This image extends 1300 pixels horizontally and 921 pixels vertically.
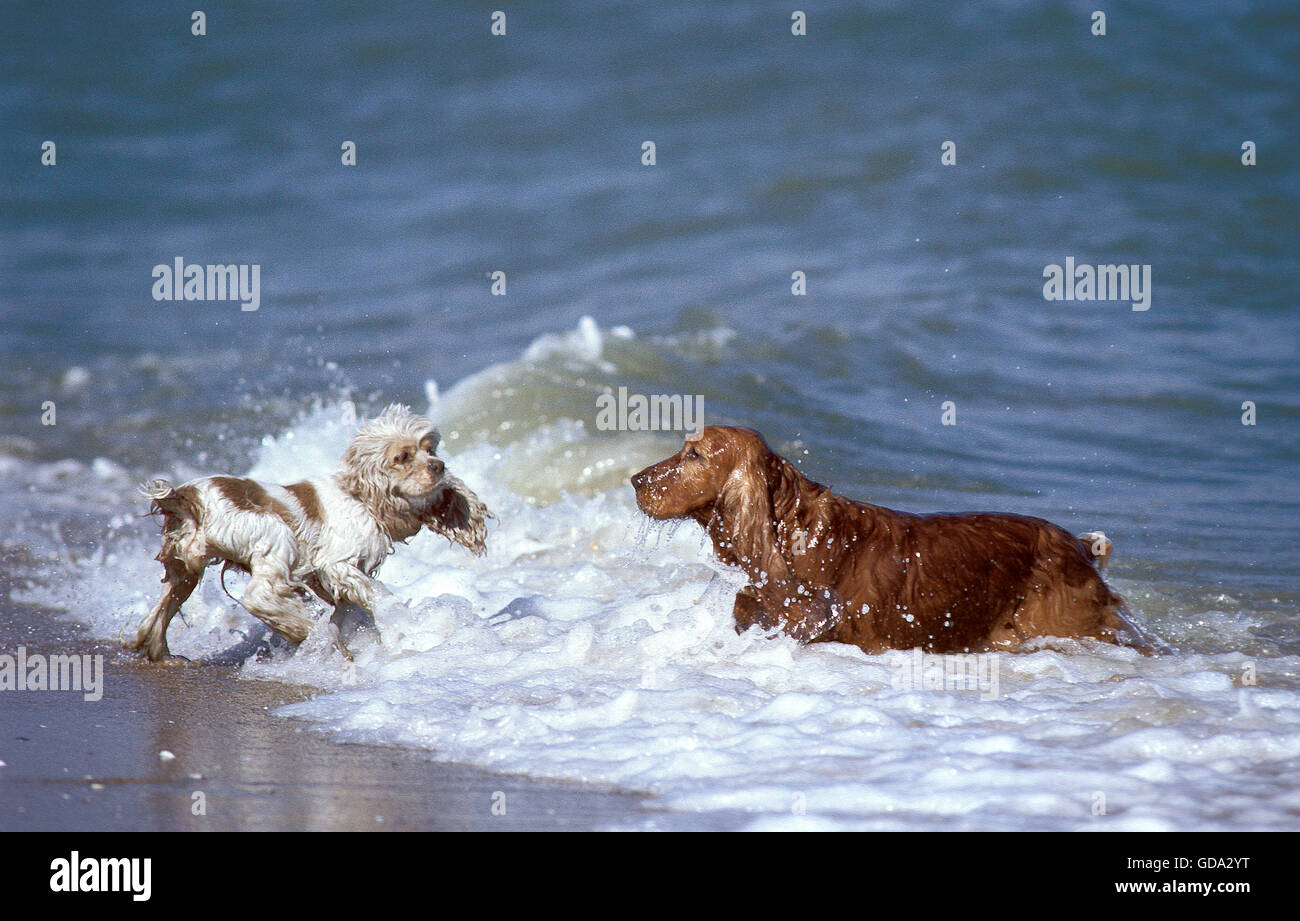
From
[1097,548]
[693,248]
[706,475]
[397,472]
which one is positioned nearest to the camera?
[706,475]

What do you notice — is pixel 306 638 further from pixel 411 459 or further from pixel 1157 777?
pixel 1157 777

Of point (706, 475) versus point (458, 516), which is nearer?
point (706, 475)

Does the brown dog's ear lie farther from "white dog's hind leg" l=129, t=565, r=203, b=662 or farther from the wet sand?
"white dog's hind leg" l=129, t=565, r=203, b=662

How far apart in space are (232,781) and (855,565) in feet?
8.36

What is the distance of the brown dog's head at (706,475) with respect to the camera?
5.48m

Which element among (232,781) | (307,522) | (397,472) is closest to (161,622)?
(307,522)

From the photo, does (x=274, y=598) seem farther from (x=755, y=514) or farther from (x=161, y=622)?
(x=755, y=514)

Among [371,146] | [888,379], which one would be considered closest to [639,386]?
[888,379]

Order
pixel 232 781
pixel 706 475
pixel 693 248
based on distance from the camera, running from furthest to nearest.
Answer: pixel 693 248, pixel 706 475, pixel 232 781

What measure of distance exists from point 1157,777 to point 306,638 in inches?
133

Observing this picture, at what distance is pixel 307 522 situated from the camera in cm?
571

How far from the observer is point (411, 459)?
5676 mm

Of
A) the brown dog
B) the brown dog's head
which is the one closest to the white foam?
the brown dog

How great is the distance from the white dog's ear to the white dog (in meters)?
0.08
